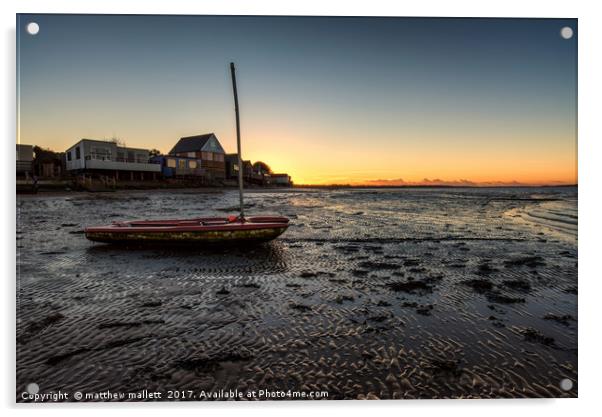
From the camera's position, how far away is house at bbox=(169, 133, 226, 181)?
46938 millimetres

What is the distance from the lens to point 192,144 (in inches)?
1896

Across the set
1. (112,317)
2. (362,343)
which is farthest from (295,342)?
(112,317)

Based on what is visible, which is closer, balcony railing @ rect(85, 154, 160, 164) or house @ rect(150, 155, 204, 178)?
balcony railing @ rect(85, 154, 160, 164)

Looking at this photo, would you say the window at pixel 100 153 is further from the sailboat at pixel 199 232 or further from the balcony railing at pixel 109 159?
the sailboat at pixel 199 232

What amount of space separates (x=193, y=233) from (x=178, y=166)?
37.6 meters

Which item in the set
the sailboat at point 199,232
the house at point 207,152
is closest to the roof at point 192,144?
the house at point 207,152

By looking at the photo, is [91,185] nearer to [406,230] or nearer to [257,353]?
[406,230]

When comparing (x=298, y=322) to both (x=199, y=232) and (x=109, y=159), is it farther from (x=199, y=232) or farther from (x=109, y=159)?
(x=109, y=159)

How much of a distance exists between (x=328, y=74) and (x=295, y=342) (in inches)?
196

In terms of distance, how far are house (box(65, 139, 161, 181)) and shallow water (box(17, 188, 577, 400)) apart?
25.1 m

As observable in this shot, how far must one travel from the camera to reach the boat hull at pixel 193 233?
9312mm

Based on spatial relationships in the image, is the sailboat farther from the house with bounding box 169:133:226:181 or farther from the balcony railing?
the house with bounding box 169:133:226:181

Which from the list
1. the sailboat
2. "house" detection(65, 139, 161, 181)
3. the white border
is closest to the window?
"house" detection(65, 139, 161, 181)

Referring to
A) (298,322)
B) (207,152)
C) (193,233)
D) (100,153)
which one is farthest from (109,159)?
(298,322)
